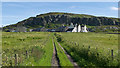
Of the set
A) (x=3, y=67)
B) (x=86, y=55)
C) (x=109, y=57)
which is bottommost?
(x=86, y=55)

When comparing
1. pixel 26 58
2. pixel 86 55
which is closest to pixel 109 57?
pixel 86 55

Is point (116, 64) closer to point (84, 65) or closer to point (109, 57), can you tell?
point (109, 57)

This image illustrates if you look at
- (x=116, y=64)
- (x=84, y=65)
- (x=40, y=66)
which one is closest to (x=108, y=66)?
(x=116, y=64)

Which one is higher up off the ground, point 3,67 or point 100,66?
point 3,67

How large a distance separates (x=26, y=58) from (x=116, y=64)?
9.37 m

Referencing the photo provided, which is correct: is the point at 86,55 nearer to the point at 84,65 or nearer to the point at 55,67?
the point at 84,65

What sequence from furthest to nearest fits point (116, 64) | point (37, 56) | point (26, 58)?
1. point (37, 56)
2. point (26, 58)
3. point (116, 64)

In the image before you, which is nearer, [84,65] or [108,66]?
[108,66]

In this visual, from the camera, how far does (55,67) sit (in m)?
15.5

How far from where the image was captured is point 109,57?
16.1 metres

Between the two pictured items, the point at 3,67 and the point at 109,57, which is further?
the point at 109,57

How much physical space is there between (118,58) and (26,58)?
383 inches

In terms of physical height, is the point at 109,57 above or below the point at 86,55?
above

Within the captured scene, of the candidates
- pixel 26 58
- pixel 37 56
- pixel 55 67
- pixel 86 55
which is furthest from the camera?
pixel 86 55
